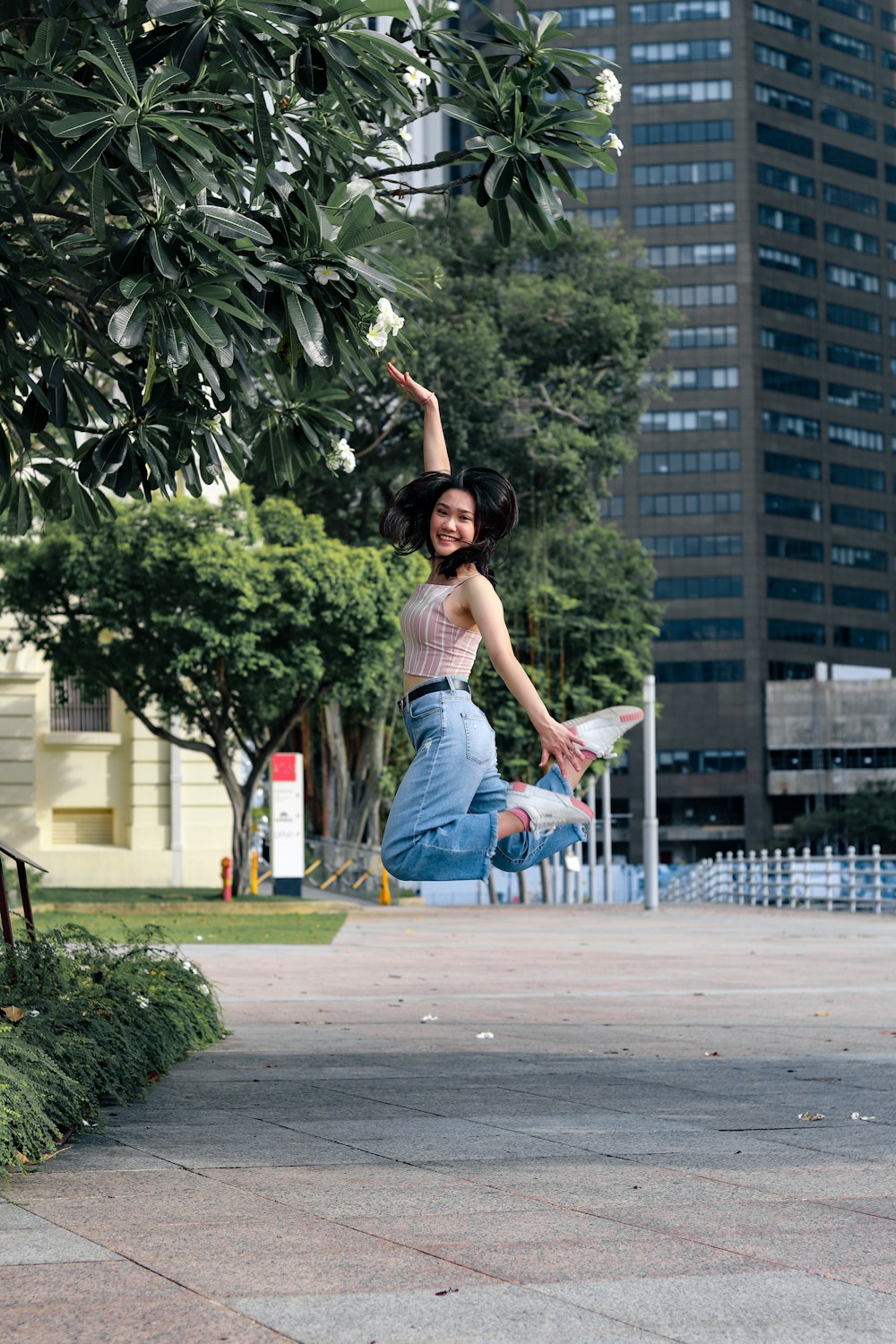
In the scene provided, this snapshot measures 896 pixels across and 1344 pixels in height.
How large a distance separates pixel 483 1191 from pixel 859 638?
105 meters

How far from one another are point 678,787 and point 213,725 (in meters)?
72.9

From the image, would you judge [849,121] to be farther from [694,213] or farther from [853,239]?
[694,213]

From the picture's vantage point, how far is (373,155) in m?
7.50

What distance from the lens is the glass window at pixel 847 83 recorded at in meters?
109

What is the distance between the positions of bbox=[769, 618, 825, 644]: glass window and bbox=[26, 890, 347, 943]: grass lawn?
76.2m

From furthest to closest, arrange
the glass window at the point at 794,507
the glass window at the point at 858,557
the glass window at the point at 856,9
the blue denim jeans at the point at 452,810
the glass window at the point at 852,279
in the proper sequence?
the glass window at the point at 856,9, the glass window at the point at 852,279, the glass window at the point at 858,557, the glass window at the point at 794,507, the blue denim jeans at the point at 452,810

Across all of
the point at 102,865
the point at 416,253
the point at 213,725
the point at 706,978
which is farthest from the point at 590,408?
the point at 706,978

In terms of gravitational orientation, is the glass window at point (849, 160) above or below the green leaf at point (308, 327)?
above

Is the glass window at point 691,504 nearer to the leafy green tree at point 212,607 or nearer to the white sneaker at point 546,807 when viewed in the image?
the leafy green tree at point 212,607

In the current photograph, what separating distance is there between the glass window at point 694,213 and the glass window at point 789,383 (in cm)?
939

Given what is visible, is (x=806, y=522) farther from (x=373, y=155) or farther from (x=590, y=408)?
(x=373, y=155)

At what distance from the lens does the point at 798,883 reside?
34500mm

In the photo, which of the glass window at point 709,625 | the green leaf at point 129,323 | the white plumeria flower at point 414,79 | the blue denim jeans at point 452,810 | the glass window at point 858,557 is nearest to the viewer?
the green leaf at point 129,323

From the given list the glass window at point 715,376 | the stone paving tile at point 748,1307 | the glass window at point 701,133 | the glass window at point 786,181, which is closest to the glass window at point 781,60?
the glass window at point 701,133
